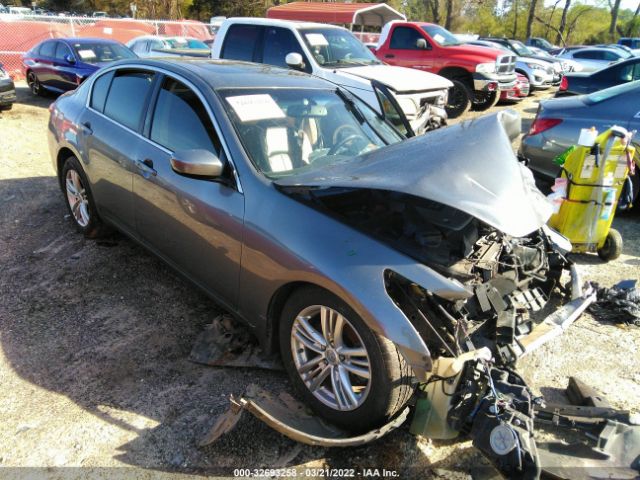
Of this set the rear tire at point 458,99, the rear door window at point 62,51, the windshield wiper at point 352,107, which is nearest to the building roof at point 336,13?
the rear door window at point 62,51

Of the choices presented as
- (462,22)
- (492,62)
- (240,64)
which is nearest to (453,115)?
(492,62)

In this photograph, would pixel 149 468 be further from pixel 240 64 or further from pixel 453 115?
pixel 453 115

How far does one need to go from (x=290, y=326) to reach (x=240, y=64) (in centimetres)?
230

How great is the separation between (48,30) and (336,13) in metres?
12.9

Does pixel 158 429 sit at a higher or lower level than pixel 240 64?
lower

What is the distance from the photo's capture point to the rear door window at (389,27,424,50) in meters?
12.0

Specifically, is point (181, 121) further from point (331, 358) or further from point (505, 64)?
point (505, 64)

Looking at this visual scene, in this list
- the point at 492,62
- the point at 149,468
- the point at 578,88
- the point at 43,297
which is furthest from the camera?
the point at 492,62

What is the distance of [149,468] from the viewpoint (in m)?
2.40

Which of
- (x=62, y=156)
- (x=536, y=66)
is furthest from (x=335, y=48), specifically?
(x=536, y=66)

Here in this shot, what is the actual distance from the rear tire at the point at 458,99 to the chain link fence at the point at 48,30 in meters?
13.9

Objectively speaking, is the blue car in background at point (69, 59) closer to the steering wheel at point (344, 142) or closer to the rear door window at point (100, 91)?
the rear door window at point (100, 91)

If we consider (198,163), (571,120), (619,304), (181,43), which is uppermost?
(181,43)

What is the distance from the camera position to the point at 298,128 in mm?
3348
